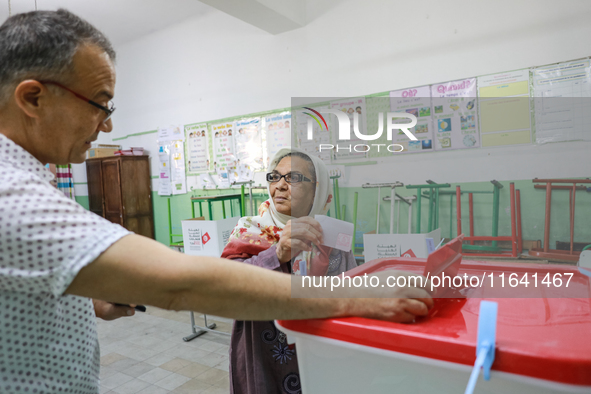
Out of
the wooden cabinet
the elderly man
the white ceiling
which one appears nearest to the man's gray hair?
the elderly man

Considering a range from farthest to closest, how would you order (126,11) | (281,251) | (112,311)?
(126,11), (281,251), (112,311)

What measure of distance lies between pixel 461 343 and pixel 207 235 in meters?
2.69

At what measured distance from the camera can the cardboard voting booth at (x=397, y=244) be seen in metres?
0.59

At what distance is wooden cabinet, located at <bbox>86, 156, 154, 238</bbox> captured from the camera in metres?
4.84

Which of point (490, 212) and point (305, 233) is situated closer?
point (490, 212)

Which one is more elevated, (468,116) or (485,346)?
(468,116)

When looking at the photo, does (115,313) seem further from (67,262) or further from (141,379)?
(141,379)

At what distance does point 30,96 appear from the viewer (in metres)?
0.59

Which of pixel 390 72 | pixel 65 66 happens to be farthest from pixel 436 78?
pixel 65 66

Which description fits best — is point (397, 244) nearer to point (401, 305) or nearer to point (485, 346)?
point (401, 305)

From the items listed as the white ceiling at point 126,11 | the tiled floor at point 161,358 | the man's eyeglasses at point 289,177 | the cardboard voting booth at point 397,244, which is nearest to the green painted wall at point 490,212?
the cardboard voting booth at point 397,244

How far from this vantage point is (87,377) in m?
0.66

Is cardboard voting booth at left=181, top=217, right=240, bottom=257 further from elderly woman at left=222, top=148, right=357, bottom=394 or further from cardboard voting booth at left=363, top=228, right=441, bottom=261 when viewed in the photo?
cardboard voting booth at left=363, top=228, right=441, bottom=261
